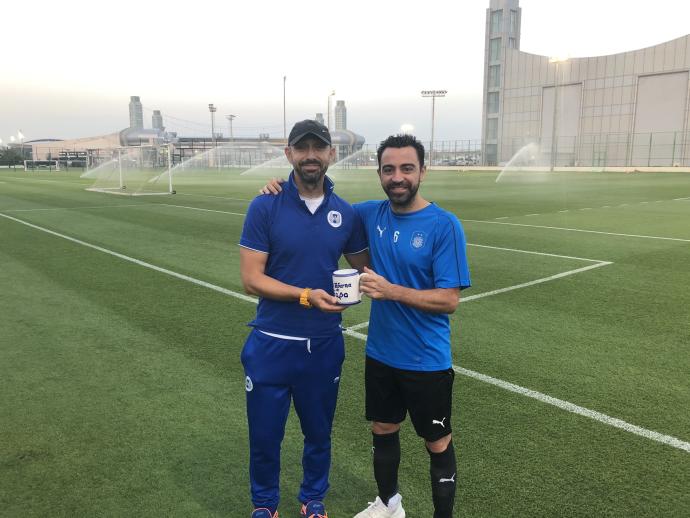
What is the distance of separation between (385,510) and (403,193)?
1.76m

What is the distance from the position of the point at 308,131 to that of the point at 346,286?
33.0 inches

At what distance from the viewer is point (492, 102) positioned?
80.8 meters

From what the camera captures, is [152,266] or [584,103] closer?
[152,266]

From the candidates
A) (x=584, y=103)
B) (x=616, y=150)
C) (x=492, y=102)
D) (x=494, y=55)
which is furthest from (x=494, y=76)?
(x=616, y=150)

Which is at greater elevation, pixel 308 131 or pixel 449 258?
pixel 308 131

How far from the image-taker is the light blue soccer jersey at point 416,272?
274 cm

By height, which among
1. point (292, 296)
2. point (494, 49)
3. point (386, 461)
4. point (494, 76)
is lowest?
point (386, 461)

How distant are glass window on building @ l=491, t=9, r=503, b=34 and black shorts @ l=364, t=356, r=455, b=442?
8809cm

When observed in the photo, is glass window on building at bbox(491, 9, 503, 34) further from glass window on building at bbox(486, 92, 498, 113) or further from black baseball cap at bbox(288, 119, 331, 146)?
black baseball cap at bbox(288, 119, 331, 146)

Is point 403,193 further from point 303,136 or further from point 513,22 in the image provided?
point 513,22

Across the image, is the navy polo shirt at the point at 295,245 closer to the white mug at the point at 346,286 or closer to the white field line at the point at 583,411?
the white mug at the point at 346,286

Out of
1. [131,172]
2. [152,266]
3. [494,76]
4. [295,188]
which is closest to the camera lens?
[295,188]

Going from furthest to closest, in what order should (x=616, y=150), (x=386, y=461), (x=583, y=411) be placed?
(x=616, y=150), (x=583, y=411), (x=386, y=461)

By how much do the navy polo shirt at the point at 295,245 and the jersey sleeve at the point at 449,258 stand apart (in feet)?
1.77
